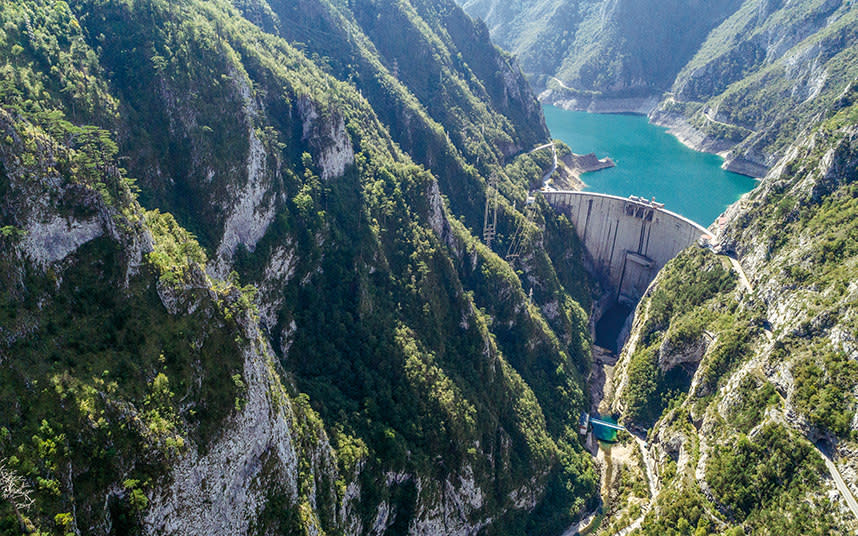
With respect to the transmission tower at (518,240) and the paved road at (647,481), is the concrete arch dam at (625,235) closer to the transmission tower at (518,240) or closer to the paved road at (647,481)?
the transmission tower at (518,240)

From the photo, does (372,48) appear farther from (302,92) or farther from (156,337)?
(156,337)

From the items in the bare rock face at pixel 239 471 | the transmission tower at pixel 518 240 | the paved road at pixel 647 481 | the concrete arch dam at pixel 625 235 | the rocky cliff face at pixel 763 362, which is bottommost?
the bare rock face at pixel 239 471

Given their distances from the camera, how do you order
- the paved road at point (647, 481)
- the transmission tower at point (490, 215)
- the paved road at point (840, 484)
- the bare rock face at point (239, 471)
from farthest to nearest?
the transmission tower at point (490, 215)
the paved road at point (647, 481)
the paved road at point (840, 484)
the bare rock face at point (239, 471)

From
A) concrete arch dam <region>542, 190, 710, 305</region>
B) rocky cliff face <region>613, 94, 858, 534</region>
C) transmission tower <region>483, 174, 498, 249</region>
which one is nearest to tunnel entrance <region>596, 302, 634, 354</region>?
concrete arch dam <region>542, 190, 710, 305</region>

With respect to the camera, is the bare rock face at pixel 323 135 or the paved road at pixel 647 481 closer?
the paved road at pixel 647 481

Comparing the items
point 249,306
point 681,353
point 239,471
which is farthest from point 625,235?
point 239,471

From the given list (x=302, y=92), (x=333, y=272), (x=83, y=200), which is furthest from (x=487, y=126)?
(x=83, y=200)

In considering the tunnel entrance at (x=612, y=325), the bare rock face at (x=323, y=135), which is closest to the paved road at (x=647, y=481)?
the tunnel entrance at (x=612, y=325)
